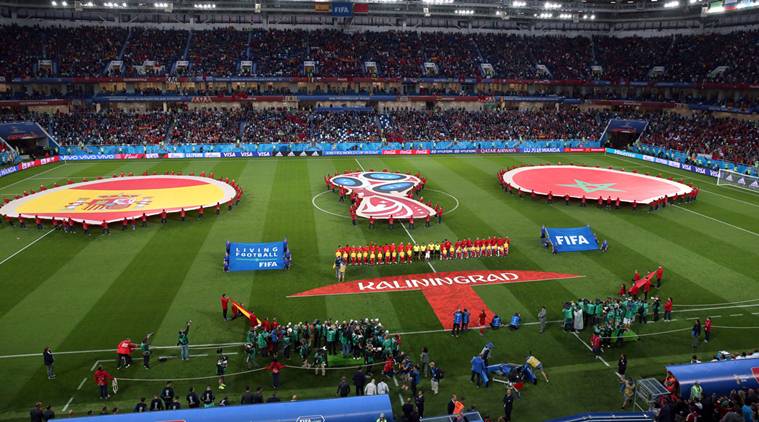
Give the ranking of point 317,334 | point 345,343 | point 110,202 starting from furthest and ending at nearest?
A: point 110,202
point 317,334
point 345,343

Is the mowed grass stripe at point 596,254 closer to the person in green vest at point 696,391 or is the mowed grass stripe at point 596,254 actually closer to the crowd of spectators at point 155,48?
the person in green vest at point 696,391

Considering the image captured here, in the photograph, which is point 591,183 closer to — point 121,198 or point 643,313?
point 643,313

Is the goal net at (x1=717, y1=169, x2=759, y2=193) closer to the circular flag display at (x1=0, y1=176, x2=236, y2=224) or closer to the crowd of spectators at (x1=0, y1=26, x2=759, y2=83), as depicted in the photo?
the crowd of spectators at (x1=0, y1=26, x2=759, y2=83)

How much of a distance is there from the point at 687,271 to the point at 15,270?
119 ft

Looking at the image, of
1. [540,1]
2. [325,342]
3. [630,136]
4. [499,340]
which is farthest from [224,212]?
[540,1]

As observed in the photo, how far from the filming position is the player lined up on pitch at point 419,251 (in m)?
28.7

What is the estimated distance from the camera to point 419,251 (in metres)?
29.5

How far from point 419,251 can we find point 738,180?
37.2 metres

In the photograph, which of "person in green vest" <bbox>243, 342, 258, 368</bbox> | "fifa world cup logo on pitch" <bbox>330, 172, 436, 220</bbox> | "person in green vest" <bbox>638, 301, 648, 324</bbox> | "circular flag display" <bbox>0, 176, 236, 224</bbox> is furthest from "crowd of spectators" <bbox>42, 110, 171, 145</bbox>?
"person in green vest" <bbox>638, 301, 648, 324</bbox>

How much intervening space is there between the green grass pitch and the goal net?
13.1ft

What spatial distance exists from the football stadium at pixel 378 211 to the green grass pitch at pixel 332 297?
6.4 inches

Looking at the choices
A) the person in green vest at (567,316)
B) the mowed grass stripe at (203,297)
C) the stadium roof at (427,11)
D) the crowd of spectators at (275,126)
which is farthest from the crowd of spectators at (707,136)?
the mowed grass stripe at (203,297)

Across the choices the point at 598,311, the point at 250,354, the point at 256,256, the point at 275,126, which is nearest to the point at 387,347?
the point at 250,354

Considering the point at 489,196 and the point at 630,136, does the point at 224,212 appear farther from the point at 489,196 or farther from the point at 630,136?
the point at 630,136
